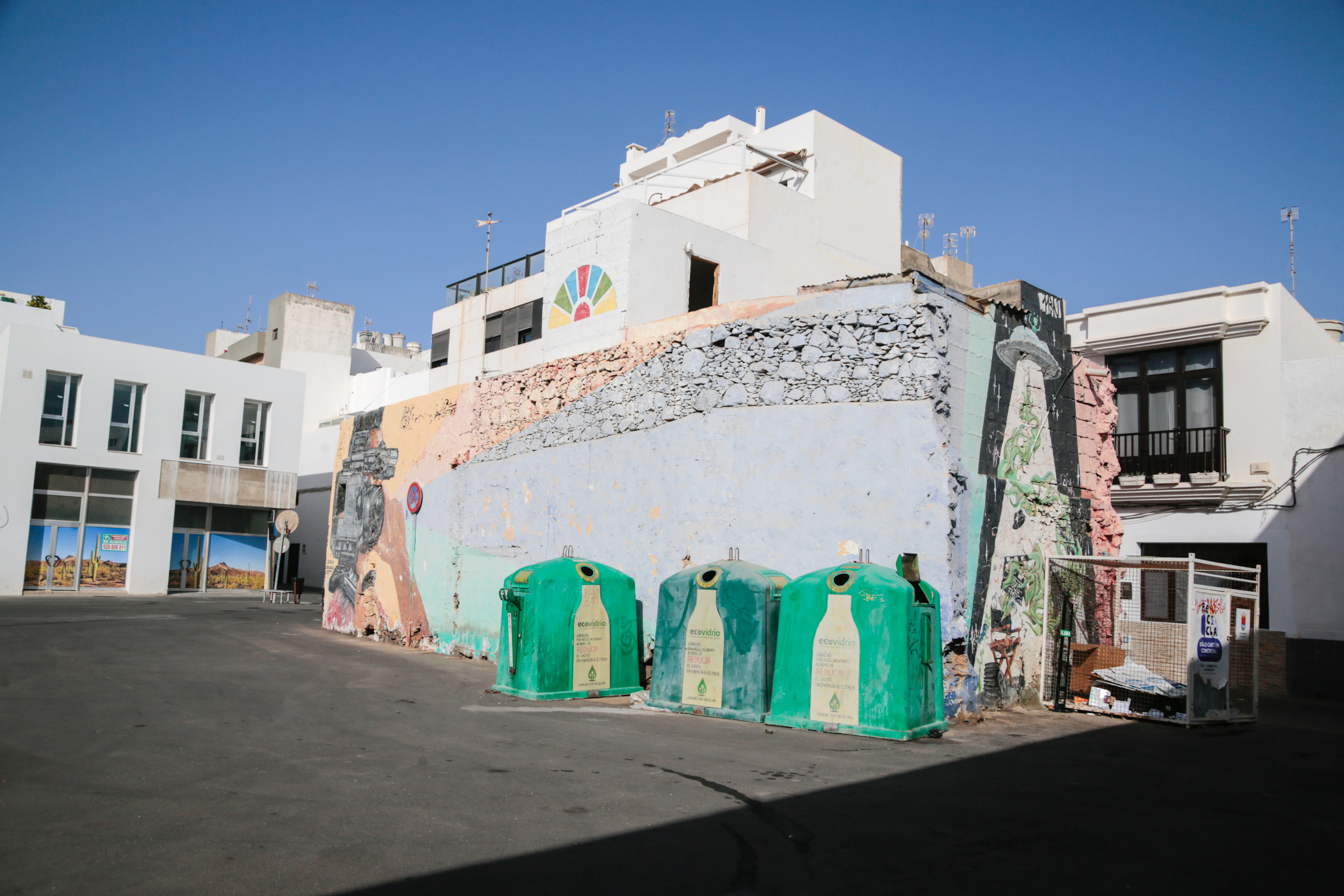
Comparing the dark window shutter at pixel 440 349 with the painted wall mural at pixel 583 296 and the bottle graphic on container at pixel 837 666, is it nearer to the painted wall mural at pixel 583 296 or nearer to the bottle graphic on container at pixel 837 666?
the painted wall mural at pixel 583 296

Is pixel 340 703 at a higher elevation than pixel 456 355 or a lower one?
lower

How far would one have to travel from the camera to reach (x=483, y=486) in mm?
14688

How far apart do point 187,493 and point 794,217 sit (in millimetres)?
20813

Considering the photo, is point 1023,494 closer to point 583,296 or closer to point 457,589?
point 457,589

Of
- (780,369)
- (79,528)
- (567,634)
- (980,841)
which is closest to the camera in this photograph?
(980,841)

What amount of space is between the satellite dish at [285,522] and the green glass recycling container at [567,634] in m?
16.9

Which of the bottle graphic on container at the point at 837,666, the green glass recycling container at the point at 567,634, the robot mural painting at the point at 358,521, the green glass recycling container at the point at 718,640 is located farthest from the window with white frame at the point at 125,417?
the bottle graphic on container at the point at 837,666

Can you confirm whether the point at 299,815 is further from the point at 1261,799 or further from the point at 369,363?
the point at 369,363

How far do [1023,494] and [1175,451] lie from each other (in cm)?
889

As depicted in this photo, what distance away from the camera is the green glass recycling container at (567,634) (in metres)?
10.2

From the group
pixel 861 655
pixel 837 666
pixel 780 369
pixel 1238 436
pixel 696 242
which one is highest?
pixel 696 242

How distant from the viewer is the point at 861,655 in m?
8.16

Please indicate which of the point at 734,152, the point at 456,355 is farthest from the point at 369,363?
the point at 734,152

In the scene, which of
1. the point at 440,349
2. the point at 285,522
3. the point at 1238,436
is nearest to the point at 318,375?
the point at 440,349
